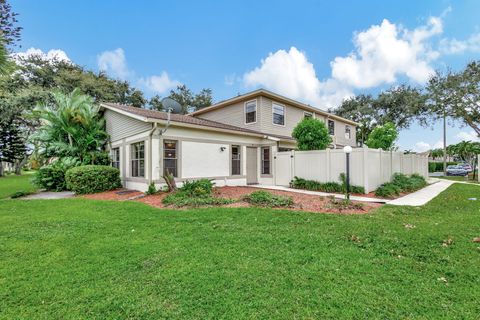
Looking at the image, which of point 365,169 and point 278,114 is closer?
point 365,169

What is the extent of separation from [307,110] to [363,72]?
4.73 meters

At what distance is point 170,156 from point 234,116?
6.50 meters

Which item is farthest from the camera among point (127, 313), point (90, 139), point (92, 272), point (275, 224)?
point (90, 139)

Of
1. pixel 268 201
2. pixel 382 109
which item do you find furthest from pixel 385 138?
pixel 382 109

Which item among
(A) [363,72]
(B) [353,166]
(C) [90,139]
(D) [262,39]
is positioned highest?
(D) [262,39]

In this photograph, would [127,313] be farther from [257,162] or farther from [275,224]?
[257,162]

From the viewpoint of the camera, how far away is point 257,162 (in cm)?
1359

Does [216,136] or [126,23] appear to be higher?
[126,23]

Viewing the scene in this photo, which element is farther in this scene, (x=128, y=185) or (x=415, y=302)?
(x=128, y=185)

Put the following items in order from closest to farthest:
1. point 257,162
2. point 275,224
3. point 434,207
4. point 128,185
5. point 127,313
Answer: point 127,313, point 275,224, point 434,207, point 128,185, point 257,162

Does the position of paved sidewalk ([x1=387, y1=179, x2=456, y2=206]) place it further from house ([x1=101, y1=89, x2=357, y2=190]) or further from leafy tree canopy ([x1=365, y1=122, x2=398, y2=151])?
house ([x1=101, y1=89, x2=357, y2=190])

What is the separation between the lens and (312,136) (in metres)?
11.7

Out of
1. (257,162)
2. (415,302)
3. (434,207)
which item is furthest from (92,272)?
(257,162)

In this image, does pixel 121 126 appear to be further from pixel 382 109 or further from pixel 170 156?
pixel 382 109
